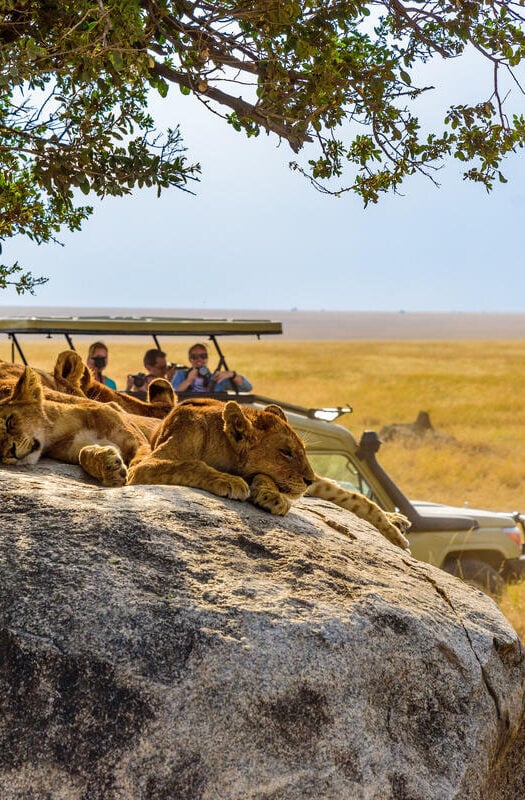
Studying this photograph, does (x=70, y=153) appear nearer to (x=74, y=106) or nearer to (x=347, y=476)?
(x=74, y=106)

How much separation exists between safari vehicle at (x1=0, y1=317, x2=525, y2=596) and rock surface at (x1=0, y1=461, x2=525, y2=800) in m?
5.48

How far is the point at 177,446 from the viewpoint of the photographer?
17.6 ft

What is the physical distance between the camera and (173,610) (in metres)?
4.00

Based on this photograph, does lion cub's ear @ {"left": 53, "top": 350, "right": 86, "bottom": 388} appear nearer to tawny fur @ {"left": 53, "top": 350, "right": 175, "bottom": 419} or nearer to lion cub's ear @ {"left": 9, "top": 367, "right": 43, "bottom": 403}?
tawny fur @ {"left": 53, "top": 350, "right": 175, "bottom": 419}

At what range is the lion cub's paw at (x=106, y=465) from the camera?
5113 millimetres

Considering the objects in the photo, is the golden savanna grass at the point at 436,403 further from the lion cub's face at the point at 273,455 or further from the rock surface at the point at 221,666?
the rock surface at the point at 221,666

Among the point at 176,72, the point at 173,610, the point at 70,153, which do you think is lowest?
the point at 173,610

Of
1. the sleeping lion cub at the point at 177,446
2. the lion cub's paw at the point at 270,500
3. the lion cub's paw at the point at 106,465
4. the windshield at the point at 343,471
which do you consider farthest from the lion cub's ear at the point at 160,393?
the windshield at the point at 343,471

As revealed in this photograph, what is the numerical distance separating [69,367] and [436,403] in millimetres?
35498

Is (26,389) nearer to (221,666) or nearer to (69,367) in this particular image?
(69,367)

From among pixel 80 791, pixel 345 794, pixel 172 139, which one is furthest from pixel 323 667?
pixel 172 139

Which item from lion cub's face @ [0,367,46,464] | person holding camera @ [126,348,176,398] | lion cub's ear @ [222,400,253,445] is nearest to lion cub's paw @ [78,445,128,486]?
lion cub's face @ [0,367,46,464]

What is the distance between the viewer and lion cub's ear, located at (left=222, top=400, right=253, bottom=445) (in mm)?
5273

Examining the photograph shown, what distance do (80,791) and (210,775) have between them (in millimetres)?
445
